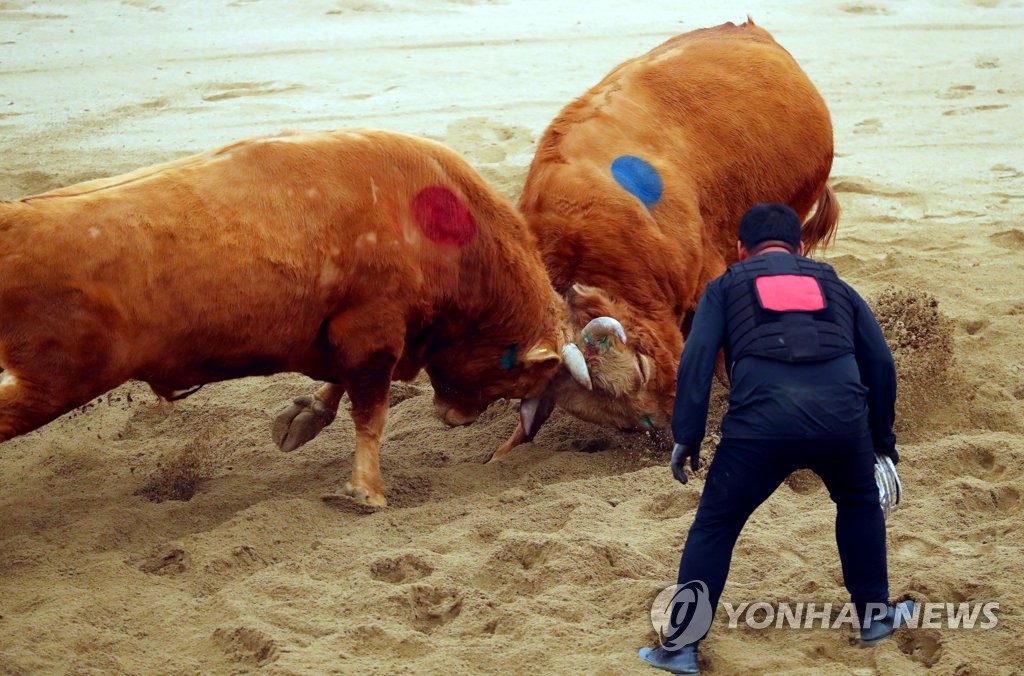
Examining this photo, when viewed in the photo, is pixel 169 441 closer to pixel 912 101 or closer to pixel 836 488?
pixel 836 488

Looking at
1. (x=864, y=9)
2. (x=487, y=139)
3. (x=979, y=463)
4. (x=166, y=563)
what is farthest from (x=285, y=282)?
(x=864, y=9)

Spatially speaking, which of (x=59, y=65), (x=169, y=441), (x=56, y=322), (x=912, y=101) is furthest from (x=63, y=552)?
(x=912, y=101)

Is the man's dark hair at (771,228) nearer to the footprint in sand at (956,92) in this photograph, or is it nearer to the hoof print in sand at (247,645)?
the hoof print in sand at (247,645)

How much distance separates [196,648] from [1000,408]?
165 inches

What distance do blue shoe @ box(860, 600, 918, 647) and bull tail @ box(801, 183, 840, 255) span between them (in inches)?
154

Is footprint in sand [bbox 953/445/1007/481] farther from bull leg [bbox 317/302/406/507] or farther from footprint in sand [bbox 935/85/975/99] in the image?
footprint in sand [bbox 935/85/975/99]

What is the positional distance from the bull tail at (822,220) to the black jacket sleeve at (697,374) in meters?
3.92

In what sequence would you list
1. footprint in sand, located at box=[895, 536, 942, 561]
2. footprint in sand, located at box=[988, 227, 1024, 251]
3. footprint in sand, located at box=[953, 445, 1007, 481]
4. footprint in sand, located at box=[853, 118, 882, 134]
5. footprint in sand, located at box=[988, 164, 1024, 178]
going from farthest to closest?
footprint in sand, located at box=[853, 118, 882, 134], footprint in sand, located at box=[988, 164, 1024, 178], footprint in sand, located at box=[988, 227, 1024, 251], footprint in sand, located at box=[953, 445, 1007, 481], footprint in sand, located at box=[895, 536, 942, 561]

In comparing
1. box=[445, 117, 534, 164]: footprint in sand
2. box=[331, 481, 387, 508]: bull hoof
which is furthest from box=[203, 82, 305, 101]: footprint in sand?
box=[331, 481, 387, 508]: bull hoof

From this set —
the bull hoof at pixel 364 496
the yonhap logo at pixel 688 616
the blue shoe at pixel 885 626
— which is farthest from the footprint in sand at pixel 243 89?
the blue shoe at pixel 885 626

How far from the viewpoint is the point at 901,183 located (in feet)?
32.8

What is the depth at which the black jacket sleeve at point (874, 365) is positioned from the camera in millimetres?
4297

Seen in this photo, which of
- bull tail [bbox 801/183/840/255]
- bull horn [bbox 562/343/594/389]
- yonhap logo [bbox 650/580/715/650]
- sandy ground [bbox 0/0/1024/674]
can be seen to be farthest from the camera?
bull tail [bbox 801/183/840/255]

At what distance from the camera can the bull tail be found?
8016mm
